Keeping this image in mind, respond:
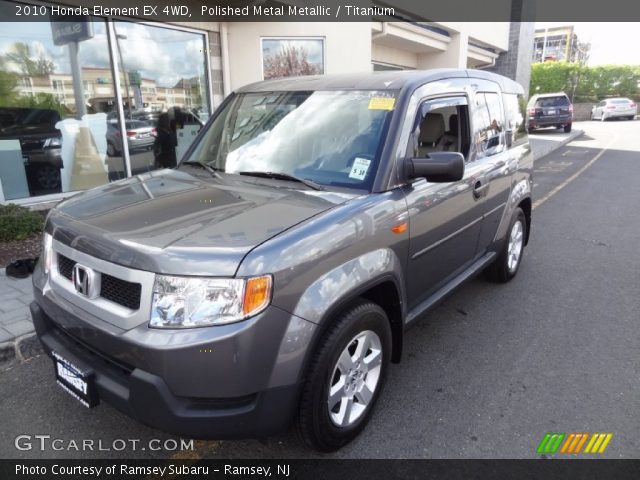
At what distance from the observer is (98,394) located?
217cm

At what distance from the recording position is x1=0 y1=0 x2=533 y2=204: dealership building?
6.87 meters

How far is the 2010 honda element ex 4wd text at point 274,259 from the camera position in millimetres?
1969

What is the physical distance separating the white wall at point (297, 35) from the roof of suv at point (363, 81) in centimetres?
622

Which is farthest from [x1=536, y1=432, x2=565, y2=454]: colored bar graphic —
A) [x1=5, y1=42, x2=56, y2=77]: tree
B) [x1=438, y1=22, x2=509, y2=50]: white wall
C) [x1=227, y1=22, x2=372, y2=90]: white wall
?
[x1=438, y1=22, x2=509, y2=50]: white wall

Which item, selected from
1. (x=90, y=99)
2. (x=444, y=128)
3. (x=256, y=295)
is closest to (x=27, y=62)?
(x=90, y=99)

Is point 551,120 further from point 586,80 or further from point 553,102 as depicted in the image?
point 586,80

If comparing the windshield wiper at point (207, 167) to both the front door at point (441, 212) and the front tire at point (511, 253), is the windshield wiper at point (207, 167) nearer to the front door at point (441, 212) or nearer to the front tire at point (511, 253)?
the front door at point (441, 212)

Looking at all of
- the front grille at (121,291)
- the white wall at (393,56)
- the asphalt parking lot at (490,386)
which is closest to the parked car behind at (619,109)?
the white wall at (393,56)

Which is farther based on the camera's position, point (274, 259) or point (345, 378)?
point (345, 378)

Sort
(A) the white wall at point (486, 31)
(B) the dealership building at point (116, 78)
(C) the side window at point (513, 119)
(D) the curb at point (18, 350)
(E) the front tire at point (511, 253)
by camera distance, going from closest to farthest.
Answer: (D) the curb at point (18, 350) → (C) the side window at point (513, 119) → (E) the front tire at point (511, 253) → (B) the dealership building at point (116, 78) → (A) the white wall at point (486, 31)

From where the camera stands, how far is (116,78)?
777 centimetres

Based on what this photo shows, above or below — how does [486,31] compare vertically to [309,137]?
above

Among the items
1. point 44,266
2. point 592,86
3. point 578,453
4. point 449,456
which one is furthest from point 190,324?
point 592,86

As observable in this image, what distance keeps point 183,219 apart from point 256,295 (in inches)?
24.7
